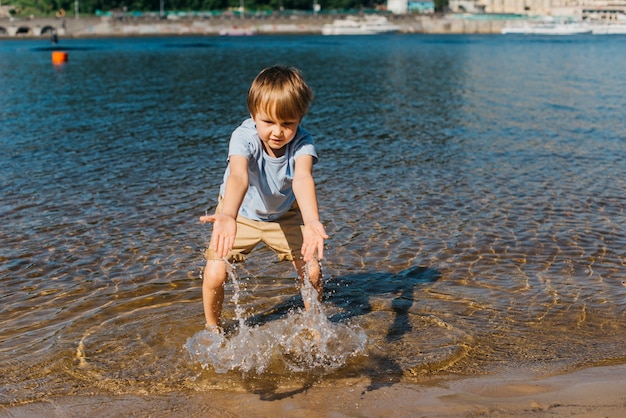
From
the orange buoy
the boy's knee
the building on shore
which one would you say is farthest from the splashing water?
the building on shore

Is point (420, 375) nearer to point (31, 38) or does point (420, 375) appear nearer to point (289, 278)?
point (289, 278)

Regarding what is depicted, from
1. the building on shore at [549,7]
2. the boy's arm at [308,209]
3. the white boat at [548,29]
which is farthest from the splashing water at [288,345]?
the building on shore at [549,7]

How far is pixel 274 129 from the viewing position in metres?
4.61

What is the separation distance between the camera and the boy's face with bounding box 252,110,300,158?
4586mm

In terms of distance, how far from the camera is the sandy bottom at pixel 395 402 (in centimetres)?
419

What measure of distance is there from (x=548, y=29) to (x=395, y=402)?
133 meters

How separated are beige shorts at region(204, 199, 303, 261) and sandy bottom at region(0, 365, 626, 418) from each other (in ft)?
3.58

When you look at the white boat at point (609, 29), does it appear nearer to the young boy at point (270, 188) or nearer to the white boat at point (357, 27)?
the white boat at point (357, 27)

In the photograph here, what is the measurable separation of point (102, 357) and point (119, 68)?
42723 millimetres

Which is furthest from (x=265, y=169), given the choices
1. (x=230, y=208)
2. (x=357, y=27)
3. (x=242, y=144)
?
(x=357, y=27)

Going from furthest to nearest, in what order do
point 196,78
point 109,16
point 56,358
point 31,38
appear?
point 109,16 → point 31,38 → point 196,78 → point 56,358

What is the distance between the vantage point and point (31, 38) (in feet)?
381

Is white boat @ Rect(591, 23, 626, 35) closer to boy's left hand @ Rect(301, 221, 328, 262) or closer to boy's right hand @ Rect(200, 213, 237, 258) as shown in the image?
boy's left hand @ Rect(301, 221, 328, 262)

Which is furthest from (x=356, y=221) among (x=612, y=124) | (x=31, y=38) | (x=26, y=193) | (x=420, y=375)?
(x=31, y=38)
